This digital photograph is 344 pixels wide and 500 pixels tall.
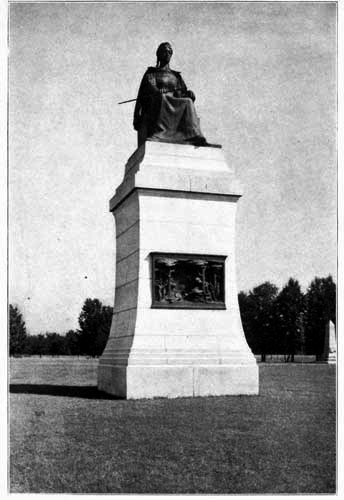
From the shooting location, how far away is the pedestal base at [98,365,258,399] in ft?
38.8

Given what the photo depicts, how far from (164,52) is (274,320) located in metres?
48.8

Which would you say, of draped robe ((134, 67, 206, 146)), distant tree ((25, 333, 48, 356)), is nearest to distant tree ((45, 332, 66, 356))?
distant tree ((25, 333, 48, 356))

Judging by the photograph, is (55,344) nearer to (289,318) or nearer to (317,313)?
(289,318)

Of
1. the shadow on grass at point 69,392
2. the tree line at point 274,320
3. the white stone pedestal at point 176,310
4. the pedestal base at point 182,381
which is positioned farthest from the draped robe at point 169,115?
the tree line at point 274,320

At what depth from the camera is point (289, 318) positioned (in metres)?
58.0

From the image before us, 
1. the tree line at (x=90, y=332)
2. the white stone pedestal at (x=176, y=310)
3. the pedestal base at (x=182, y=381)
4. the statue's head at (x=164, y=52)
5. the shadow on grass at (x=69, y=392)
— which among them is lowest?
the tree line at (x=90, y=332)

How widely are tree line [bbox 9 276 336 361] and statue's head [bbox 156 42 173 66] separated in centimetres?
2825

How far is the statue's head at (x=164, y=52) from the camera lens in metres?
14.9

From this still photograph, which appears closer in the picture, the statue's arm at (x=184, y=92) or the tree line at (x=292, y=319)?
the statue's arm at (x=184, y=92)

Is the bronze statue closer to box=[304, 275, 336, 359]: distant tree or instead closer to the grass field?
the grass field

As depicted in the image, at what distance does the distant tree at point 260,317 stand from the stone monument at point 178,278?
47.8 metres

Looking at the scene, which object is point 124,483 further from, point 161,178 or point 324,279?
point 324,279

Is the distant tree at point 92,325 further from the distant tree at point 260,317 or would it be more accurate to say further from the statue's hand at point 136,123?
the statue's hand at point 136,123

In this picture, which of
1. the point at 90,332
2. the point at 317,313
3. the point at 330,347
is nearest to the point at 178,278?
the point at 330,347
